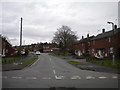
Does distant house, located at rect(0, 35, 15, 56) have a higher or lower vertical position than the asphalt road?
higher

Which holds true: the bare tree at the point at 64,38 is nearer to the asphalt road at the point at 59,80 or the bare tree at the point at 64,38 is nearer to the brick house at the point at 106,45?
the brick house at the point at 106,45

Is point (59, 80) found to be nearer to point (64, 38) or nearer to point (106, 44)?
point (106, 44)

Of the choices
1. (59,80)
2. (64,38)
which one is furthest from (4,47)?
(59,80)

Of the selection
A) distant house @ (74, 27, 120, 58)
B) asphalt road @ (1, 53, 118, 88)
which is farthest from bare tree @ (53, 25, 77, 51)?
asphalt road @ (1, 53, 118, 88)

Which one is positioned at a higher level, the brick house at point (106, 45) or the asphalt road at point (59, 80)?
the brick house at point (106, 45)

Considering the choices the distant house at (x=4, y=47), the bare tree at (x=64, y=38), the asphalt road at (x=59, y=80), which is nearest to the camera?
the asphalt road at (x=59, y=80)

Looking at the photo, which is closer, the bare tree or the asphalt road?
the asphalt road

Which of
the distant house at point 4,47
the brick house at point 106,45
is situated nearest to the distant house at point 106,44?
the brick house at point 106,45

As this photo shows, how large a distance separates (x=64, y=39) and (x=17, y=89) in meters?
65.6

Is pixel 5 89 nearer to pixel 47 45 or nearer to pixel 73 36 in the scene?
pixel 73 36

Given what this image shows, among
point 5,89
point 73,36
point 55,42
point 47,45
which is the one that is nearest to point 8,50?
point 55,42

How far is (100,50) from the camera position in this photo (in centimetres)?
5081

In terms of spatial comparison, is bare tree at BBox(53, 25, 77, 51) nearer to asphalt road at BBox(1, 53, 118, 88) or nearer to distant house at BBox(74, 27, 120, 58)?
distant house at BBox(74, 27, 120, 58)

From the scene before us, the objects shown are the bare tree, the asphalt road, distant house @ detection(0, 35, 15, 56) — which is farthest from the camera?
the bare tree
